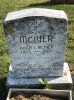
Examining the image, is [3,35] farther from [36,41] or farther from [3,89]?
[36,41]

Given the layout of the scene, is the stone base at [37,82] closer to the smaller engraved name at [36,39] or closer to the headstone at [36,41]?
the headstone at [36,41]

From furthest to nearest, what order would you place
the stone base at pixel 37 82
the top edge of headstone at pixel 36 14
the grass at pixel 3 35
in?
the grass at pixel 3 35
the stone base at pixel 37 82
the top edge of headstone at pixel 36 14

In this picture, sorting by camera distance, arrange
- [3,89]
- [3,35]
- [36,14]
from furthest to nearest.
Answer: [3,35], [3,89], [36,14]

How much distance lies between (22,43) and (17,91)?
0.86 metres

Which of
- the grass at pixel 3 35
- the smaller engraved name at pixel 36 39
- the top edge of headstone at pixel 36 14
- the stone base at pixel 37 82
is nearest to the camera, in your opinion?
the top edge of headstone at pixel 36 14

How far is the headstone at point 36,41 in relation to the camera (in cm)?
507

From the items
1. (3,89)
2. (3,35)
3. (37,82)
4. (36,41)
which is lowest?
(3,35)

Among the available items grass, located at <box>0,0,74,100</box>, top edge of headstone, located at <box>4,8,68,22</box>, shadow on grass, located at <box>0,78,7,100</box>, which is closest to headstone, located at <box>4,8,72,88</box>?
top edge of headstone, located at <box>4,8,68,22</box>

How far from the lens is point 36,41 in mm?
5312

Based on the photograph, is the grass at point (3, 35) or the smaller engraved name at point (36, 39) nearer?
the smaller engraved name at point (36, 39)

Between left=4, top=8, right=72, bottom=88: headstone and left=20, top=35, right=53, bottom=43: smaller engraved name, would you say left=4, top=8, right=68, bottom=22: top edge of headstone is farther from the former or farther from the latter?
left=20, top=35, right=53, bottom=43: smaller engraved name

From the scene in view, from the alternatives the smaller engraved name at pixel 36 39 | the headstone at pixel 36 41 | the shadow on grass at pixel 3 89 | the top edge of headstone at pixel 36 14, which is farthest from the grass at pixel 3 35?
the top edge of headstone at pixel 36 14

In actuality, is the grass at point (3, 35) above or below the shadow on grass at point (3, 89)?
below

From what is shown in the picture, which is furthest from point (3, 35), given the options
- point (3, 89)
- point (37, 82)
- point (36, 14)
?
point (36, 14)
